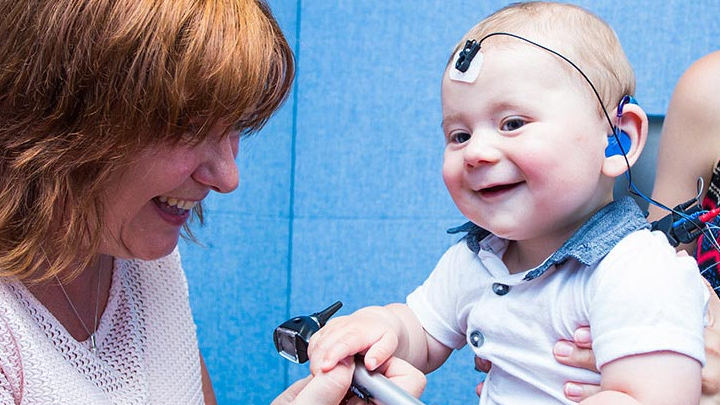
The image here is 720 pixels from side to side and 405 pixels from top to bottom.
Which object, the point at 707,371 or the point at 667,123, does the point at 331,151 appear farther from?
the point at 707,371

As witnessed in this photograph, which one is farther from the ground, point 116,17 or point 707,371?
point 116,17

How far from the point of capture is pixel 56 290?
1014 mm

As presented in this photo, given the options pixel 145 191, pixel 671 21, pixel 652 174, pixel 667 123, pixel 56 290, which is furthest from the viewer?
pixel 671 21

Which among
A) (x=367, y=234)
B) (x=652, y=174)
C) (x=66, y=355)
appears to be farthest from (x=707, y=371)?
(x=367, y=234)

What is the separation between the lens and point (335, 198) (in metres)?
2.42

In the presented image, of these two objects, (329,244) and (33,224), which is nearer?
(33,224)

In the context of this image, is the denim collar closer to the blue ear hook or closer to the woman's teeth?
the blue ear hook

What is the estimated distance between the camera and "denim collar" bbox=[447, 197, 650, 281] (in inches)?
32.8

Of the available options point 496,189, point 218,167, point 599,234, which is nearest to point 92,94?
point 218,167

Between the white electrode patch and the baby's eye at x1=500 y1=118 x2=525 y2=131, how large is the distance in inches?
2.4

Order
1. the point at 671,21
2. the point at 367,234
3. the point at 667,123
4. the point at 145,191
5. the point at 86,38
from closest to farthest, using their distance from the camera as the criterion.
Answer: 1. the point at 86,38
2. the point at 145,191
3. the point at 667,123
4. the point at 671,21
5. the point at 367,234

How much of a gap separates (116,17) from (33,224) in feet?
0.85

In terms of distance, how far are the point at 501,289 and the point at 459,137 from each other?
0.19m

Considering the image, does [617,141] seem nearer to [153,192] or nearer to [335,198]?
[153,192]
